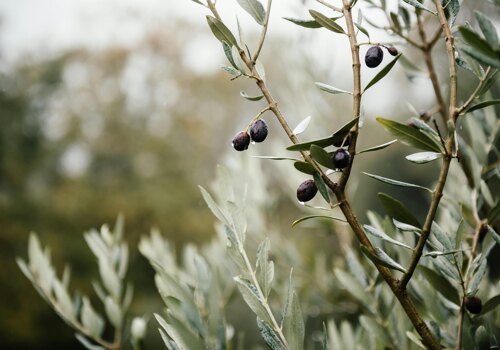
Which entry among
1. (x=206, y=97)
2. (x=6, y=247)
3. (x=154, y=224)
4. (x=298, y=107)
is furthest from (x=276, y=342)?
(x=206, y=97)

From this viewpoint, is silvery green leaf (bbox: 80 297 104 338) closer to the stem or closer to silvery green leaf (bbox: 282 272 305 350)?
silvery green leaf (bbox: 282 272 305 350)

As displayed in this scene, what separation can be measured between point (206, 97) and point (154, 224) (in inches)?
233

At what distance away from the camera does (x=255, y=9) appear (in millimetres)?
484

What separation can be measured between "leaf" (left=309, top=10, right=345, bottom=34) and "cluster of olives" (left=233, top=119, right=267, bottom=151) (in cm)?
12

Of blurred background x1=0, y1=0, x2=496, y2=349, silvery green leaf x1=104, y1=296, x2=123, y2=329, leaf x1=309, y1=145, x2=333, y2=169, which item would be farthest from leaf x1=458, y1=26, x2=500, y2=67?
blurred background x1=0, y1=0, x2=496, y2=349

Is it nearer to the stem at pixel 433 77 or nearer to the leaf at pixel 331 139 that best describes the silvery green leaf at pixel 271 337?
the leaf at pixel 331 139

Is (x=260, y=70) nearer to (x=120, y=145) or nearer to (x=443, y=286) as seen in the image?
(x=443, y=286)

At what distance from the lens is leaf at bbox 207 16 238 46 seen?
0.46m

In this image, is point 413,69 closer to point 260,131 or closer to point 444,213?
point 444,213

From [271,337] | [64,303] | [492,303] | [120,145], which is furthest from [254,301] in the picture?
[120,145]

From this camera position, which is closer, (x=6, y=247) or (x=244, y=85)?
(x=6, y=247)

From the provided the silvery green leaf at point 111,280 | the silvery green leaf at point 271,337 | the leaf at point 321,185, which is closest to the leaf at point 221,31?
the leaf at point 321,185

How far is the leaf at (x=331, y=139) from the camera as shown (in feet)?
1.41

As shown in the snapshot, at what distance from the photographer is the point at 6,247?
9891 millimetres
